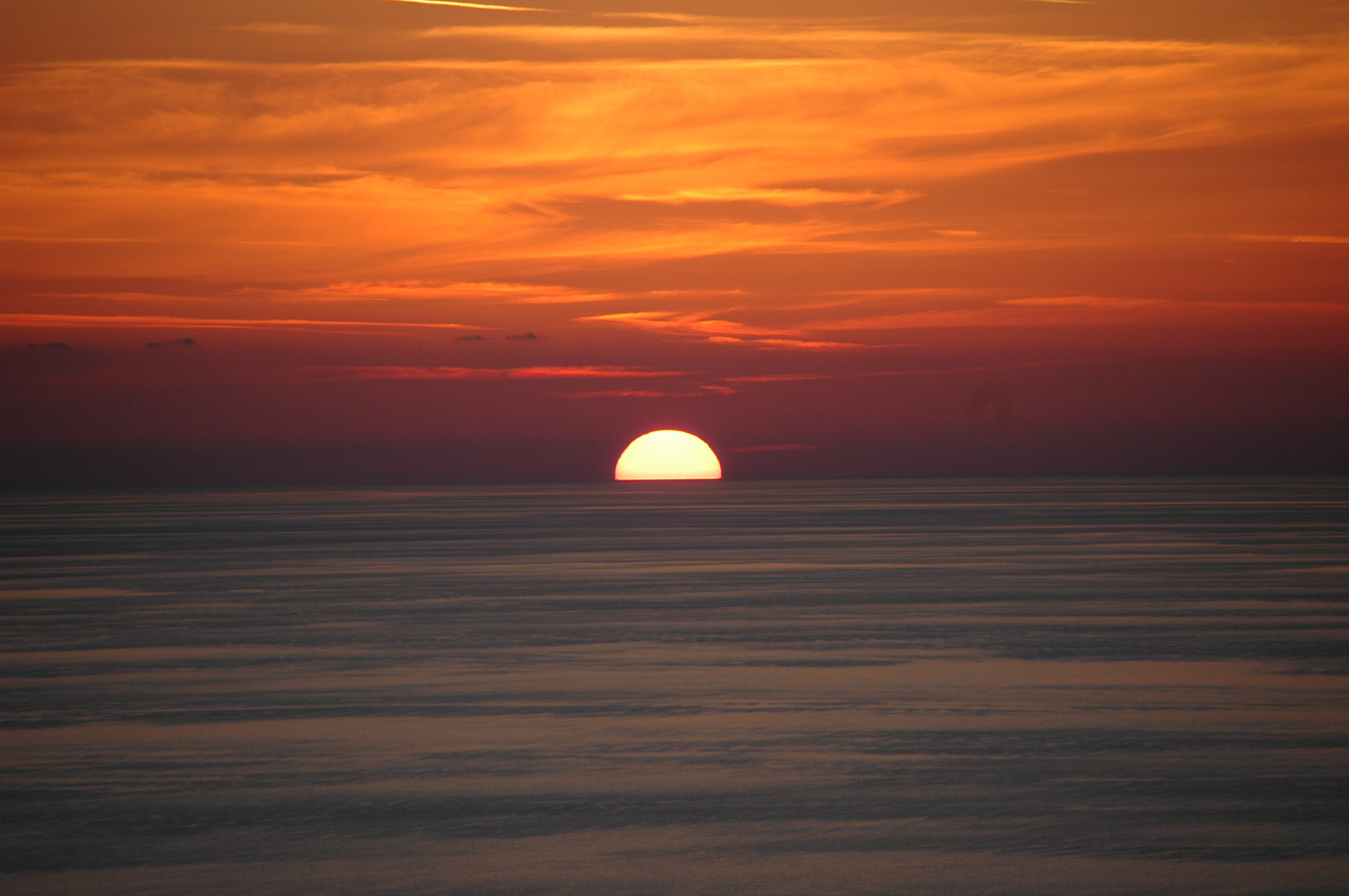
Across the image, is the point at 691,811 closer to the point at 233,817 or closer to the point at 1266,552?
the point at 233,817

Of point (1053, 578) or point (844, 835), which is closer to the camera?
point (844, 835)

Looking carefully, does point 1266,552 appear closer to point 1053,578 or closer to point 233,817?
point 1053,578

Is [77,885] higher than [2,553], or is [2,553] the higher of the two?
[2,553]

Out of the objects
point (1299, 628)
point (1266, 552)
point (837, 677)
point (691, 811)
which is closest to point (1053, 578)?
point (1299, 628)

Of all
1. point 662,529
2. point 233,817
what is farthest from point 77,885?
point 662,529

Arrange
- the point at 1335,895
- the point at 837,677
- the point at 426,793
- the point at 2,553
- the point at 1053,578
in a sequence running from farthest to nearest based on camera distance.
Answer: the point at 2,553, the point at 1053,578, the point at 837,677, the point at 426,793, the point at 1335,895

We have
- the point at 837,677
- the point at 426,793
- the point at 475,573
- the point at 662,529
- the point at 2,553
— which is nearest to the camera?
the point at 426,793

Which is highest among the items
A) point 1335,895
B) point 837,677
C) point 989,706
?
point 837,677
